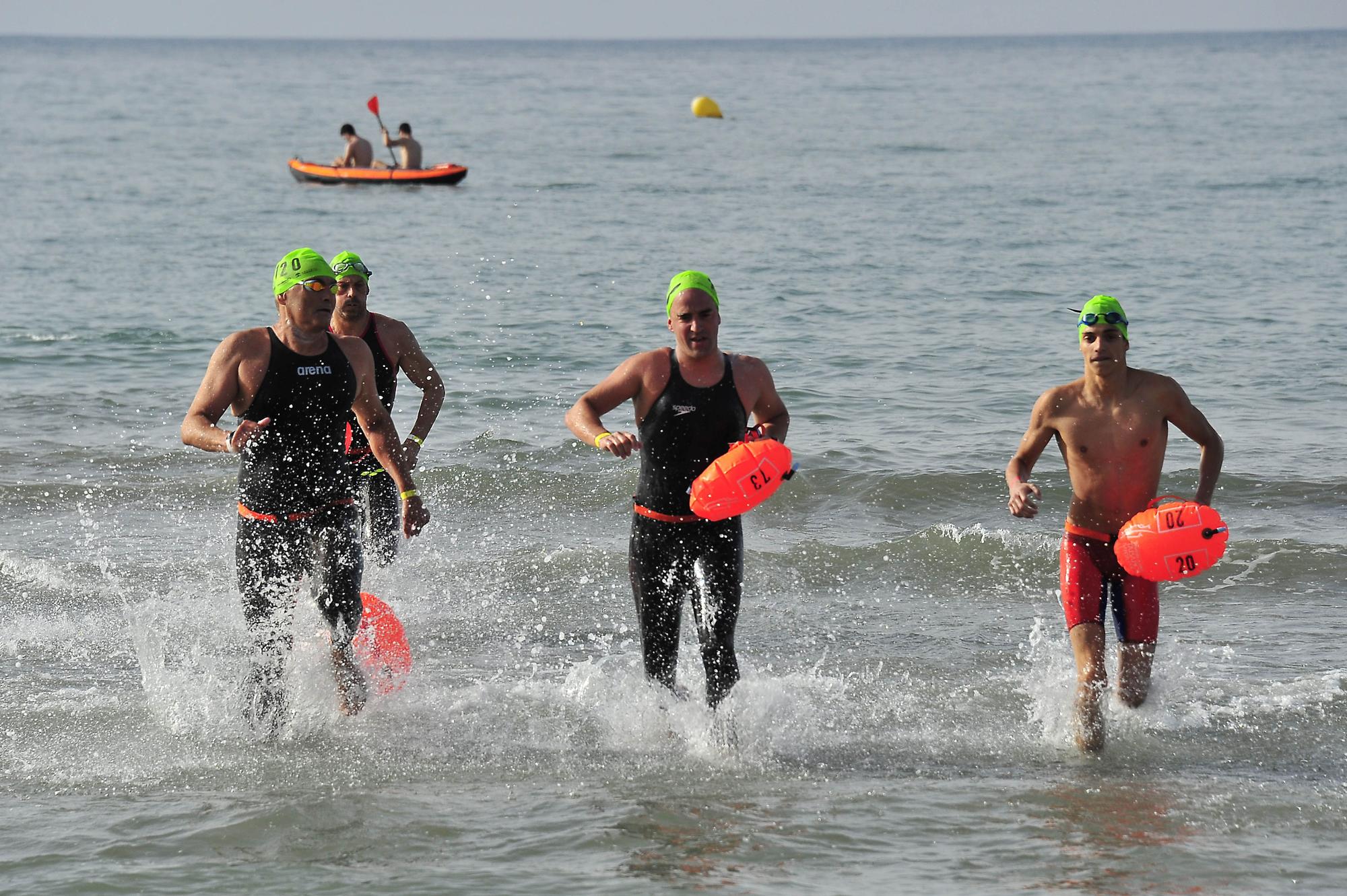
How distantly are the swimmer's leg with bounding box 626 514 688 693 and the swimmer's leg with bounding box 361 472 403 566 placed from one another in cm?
193

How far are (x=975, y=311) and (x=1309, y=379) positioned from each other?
5.23 m

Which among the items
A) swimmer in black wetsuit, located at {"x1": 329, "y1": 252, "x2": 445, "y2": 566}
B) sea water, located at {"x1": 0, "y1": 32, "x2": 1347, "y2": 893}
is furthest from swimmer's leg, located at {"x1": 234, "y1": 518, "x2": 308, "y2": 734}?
swimmer in black wetsuit, located at {"x1": 329, "y1": 252, "x2": 445, "y2": 566}

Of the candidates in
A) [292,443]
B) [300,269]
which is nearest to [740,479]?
[292,443]

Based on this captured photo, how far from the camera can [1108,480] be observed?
6.13 meters

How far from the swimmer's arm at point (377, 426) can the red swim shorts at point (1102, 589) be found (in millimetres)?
2711

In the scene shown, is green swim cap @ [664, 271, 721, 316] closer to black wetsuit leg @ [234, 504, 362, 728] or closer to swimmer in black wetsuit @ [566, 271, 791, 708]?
swimmer in black wetsuit @ [566, 271, 791, 708]

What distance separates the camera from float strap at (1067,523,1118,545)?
612 cm

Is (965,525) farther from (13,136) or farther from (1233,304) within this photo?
(13,136)

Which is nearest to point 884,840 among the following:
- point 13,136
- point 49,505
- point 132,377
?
point 49,505

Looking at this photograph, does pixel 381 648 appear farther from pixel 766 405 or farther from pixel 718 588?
pixel 766 405

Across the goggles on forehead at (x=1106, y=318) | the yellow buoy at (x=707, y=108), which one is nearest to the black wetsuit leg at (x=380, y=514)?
the goggles on forehead at (x=1106, y=318)

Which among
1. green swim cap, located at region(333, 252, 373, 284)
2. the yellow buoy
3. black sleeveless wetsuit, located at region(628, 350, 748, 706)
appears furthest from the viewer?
the yellow buoy

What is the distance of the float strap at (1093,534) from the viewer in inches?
241

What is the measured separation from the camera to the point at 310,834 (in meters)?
5.50
